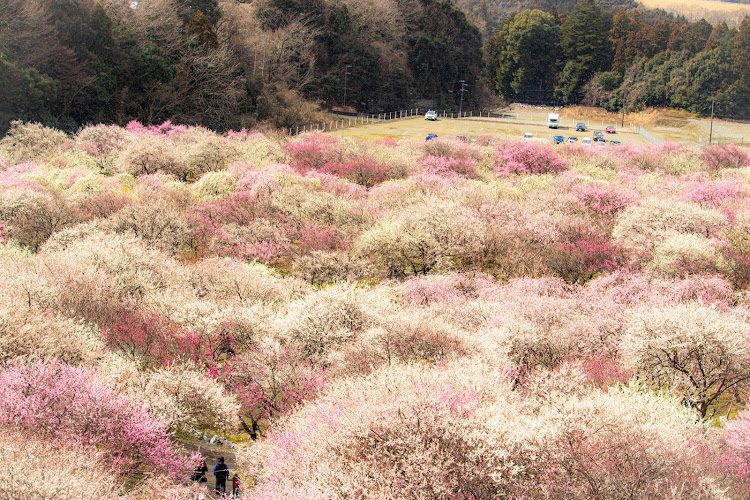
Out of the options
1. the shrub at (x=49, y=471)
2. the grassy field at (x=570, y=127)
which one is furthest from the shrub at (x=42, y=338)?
the grassy field at (x=570, y=127)

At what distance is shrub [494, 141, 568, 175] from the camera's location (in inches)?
1601

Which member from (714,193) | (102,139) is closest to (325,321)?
(714,193)

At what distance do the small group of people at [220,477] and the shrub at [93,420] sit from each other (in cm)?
28

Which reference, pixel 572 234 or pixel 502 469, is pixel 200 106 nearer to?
pixel 572 234

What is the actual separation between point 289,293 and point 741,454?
40.0ft

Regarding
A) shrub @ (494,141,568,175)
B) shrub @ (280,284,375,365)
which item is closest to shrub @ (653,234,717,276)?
shrub @ (280,284,375,365)

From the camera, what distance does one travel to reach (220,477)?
1140cm

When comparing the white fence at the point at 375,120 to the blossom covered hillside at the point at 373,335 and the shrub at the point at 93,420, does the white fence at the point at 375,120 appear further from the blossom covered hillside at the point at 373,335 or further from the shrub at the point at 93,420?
the shrub at the point at 93,420

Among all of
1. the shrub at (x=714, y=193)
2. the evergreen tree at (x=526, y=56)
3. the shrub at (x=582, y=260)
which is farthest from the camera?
the evergreen tree at (x=526, y=56)

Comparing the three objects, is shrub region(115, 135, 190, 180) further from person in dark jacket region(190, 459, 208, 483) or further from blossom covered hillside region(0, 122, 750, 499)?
person in dark jacket region(190, 459, 208, 483)

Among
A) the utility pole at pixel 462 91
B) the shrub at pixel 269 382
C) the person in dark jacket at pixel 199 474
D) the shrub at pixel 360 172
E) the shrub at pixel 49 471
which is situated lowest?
the person in dark jacket at pixel 199 474

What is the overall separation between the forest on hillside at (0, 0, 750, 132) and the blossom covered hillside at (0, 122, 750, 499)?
540 inches

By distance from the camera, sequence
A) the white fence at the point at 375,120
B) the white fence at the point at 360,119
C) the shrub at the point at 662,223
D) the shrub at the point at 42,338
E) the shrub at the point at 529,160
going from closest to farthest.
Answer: the shrub at the point at 42,338, the shrub at the point at 662,223, the shrub at the point at 529,160, the white fence at the point at 360,119, the white fence at the point at 375,120

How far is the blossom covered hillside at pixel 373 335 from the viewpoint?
376 inches
